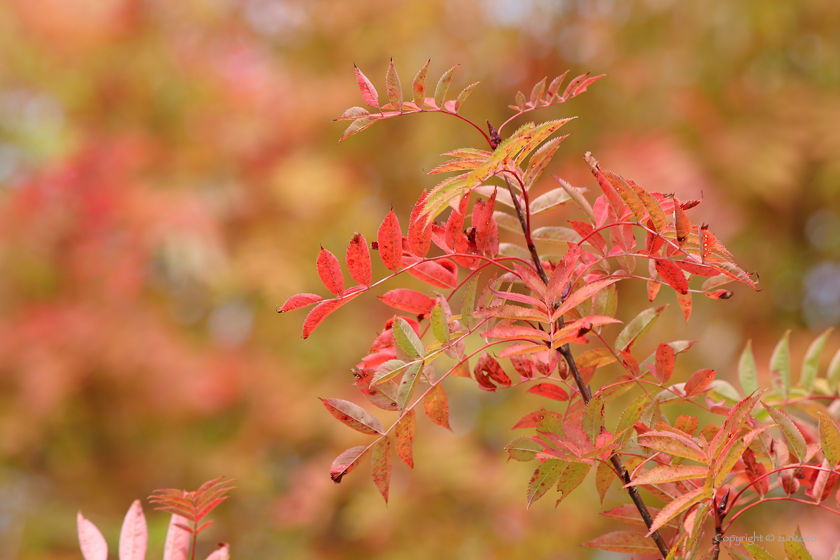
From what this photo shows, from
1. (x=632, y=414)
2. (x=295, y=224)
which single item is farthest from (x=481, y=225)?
(x=295, y=224)

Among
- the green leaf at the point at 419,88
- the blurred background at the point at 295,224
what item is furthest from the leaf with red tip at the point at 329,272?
the blurred background at the point at 295,224

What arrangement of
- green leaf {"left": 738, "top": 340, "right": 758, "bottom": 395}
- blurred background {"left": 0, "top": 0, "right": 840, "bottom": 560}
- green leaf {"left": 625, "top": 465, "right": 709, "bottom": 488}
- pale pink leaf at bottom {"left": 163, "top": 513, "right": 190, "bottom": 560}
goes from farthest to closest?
1. blurred background {"left": 0, "top": 0, "right": 840, "bottom": 560}
2. green leaf {"left": 738, "top": 340, "right": 758, "bottom": 395}
3. pale pink leaf at bottom {"left": 163, "top": 513, "right": 190, "bottom": 560}
4. green leaf {"left": 625, "top": 465, "right": 709, "bottom": 488}

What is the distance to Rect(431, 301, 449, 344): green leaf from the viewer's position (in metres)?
0.33

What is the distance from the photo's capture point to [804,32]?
2113 mm

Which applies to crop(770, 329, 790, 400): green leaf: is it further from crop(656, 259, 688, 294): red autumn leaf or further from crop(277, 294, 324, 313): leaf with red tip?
crop(277, 294, 324, 313): leaf with red tip

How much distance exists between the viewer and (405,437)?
0.34 m

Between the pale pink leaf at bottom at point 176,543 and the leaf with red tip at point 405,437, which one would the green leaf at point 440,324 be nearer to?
the leaf with red tip at point 405,437

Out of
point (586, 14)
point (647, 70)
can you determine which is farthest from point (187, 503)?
point (586, 14)

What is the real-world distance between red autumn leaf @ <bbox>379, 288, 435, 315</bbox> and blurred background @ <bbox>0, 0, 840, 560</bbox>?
1.44 metres

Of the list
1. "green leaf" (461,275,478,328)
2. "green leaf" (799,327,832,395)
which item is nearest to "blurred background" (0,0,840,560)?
"green leaf" (799,327,832,395)

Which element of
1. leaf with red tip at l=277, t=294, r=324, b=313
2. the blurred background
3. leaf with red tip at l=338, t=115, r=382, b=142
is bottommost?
leaf with red tip at l=277, t=294, r=324, b=313

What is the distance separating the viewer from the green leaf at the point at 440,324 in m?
0.33

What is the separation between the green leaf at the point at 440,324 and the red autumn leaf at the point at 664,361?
0.14 m

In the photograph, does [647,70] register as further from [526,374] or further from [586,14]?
[526,374]
